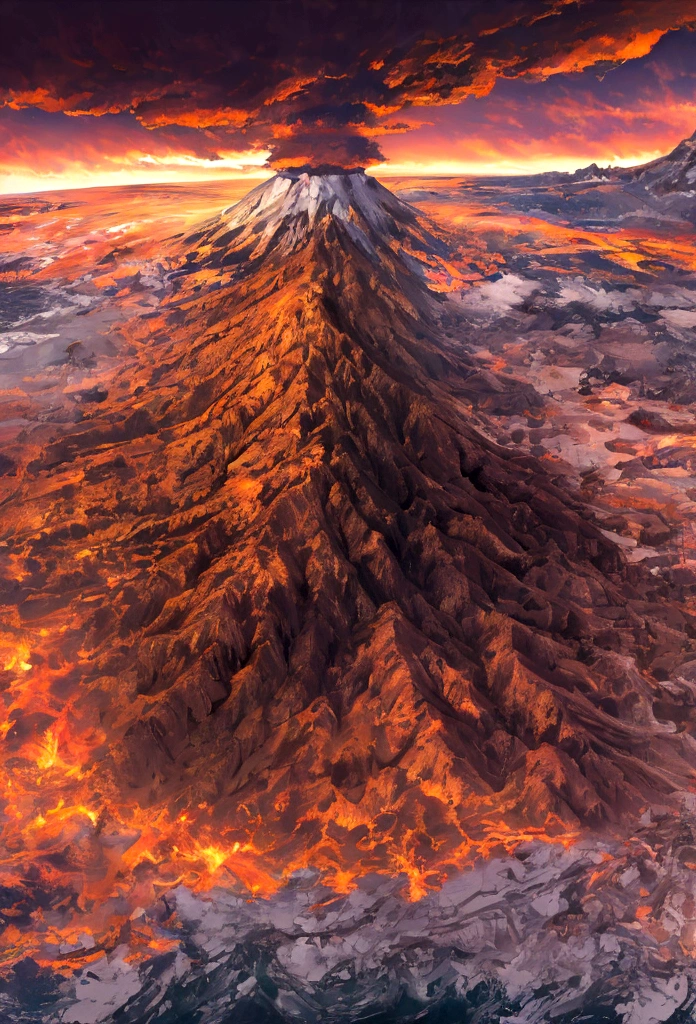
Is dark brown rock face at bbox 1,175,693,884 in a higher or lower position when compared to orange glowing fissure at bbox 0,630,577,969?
higher

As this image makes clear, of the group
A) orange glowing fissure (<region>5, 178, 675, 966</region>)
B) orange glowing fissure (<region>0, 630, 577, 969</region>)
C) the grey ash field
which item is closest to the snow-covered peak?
the grey ash field

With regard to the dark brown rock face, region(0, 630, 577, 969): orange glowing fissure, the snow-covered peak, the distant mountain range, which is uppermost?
the distant mountain range

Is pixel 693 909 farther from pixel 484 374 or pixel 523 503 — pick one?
pixel 484 374

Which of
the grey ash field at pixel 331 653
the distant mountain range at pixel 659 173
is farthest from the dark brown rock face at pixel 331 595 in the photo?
the distant mountain range at pixel 659 173

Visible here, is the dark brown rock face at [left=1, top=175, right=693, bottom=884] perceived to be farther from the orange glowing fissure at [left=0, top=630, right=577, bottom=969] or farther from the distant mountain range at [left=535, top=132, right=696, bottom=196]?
the distant mountain range at [left=535, top=132, right=696, bottom=196]

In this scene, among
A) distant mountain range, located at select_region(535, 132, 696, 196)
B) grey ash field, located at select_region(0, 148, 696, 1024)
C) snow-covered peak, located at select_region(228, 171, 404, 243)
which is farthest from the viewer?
distant mountain range, located at select_region(535, 132, 696, 196)

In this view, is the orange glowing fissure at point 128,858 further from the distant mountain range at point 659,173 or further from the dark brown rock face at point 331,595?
the distant mountain range at point 659,173

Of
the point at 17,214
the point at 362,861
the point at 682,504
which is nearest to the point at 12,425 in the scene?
the point at 17,214
